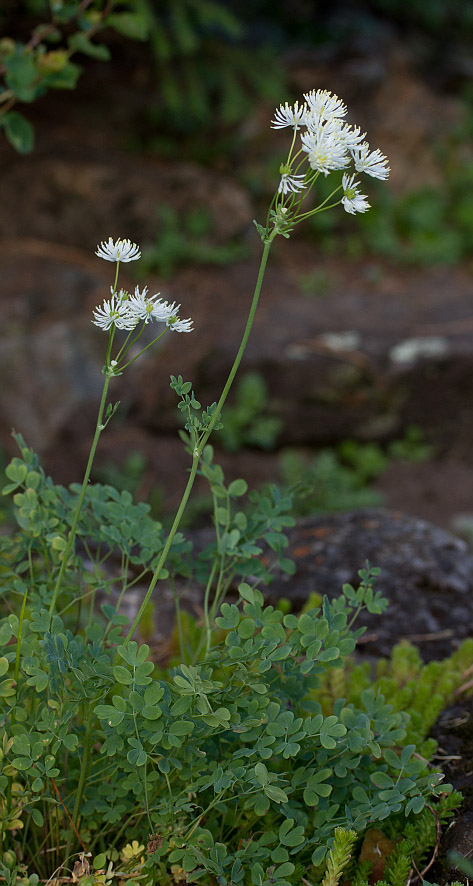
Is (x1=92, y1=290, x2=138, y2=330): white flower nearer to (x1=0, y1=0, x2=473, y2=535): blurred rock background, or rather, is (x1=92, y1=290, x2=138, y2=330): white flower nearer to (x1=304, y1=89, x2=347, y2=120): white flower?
(x1=304, y1=89, x2=347, y2=120): white flower

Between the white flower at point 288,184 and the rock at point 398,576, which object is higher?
the white flower at point 288,184

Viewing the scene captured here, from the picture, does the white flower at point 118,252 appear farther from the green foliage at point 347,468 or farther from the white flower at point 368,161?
the green foliage at point 347,468

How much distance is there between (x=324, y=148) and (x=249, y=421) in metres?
4.08

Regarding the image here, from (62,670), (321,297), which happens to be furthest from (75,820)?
(321,297)

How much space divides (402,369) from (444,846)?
4084 mm

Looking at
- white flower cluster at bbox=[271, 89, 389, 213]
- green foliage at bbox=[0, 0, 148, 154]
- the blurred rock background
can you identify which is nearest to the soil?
the blurred rock background

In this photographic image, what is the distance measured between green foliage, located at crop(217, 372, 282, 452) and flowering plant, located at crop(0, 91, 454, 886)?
3.49m

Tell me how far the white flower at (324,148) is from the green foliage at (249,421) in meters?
3.95

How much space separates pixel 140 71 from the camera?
→ 593 cm

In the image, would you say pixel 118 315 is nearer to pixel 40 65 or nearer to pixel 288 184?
pixel 288 184

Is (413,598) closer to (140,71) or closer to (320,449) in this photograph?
(320,449)

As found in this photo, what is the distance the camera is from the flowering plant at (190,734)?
130cm

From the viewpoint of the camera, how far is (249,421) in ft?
17.3

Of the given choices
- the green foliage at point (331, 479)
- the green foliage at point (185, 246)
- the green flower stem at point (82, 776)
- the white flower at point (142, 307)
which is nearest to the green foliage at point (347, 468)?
the green foliage at point (331, 479)
